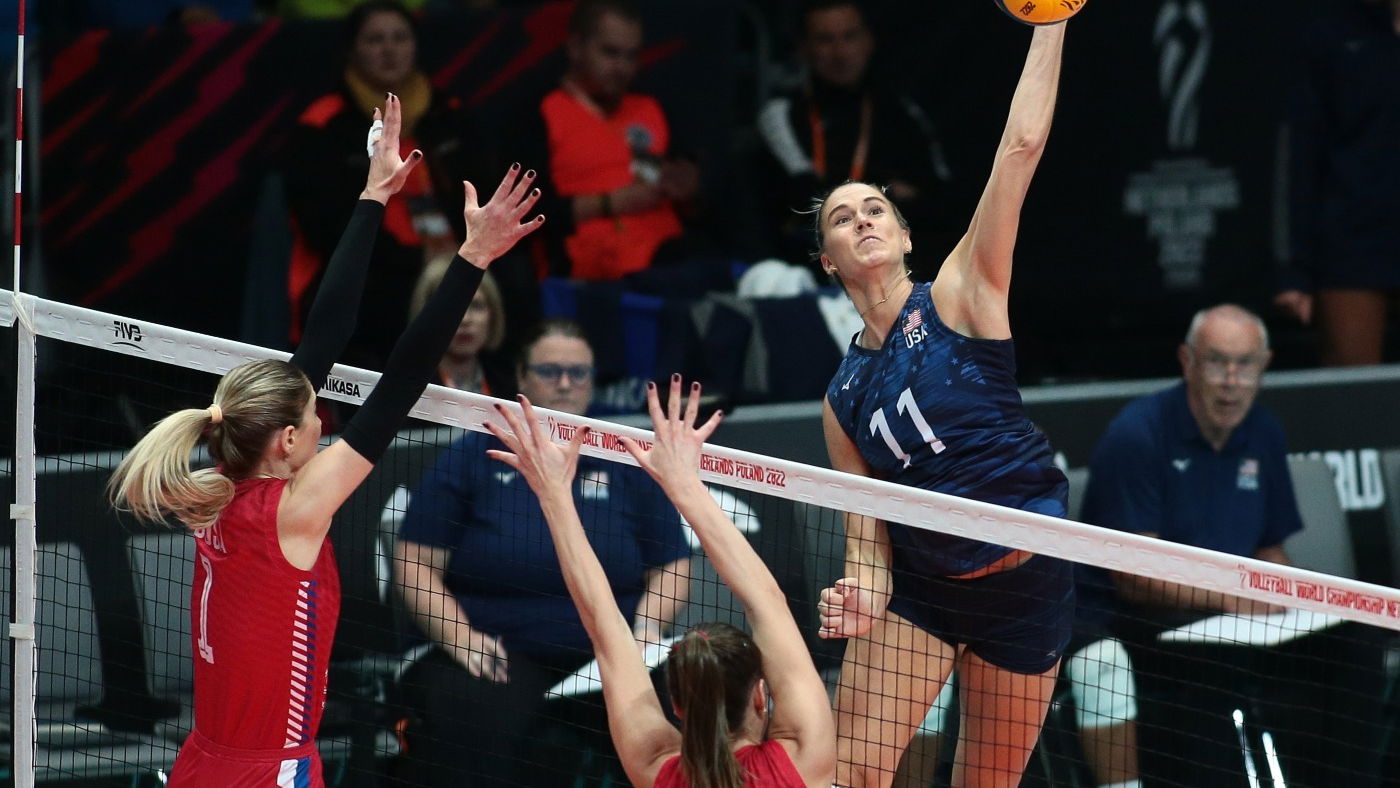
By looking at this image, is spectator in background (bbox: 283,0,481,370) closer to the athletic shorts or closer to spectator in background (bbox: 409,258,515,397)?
spectator in background (bbox: 409,258,515,397)

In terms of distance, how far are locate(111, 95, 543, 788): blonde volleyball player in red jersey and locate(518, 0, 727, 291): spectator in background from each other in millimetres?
3955

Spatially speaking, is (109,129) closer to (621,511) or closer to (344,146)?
(344,146)

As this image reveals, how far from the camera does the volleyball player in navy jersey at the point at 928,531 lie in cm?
474

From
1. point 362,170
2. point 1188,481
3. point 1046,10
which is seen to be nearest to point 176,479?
point 1046,10

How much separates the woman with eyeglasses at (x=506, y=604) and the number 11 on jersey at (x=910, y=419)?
123cm

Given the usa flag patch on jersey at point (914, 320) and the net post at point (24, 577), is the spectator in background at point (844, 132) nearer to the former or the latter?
the usa flag patch on jersey at point (914, 320)

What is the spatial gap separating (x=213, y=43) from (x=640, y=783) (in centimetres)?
581

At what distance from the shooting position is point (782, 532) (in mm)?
6652

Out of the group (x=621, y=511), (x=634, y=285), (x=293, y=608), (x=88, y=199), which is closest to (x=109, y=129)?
(x=88, y=199)

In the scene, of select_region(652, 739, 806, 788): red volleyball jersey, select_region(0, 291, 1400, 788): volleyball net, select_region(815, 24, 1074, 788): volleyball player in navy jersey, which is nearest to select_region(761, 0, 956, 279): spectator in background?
select_region(0, 291, 1400, 788): volleyball net

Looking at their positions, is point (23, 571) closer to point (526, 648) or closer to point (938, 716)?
point (526, 648)

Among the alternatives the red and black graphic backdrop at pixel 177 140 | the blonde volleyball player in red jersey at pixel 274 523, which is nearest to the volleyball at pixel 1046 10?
the blonde volleyball player in red jersey at pixel 274 523

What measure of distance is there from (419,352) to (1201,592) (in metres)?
3.33

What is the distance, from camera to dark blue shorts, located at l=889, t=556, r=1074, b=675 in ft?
15.8
